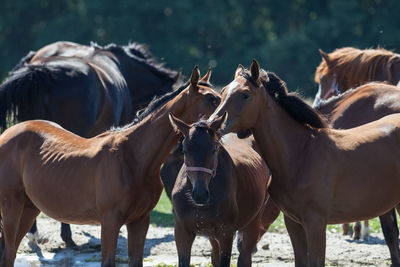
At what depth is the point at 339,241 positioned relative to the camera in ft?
29.0

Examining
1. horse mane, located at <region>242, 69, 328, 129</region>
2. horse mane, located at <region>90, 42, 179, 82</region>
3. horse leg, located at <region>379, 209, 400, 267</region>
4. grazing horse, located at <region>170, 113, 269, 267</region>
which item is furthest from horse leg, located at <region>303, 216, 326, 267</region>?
horse mane, located at <region>90, 42, 179, 82</region>

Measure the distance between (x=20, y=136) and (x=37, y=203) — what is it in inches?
26.2

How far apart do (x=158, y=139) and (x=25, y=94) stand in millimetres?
2576

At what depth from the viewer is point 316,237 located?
18.4ft

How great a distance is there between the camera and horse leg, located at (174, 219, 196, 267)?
596 cm

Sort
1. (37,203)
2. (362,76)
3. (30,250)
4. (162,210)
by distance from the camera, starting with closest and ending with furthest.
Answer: (37,203) → (30,250) → (362,76) → (162,210)

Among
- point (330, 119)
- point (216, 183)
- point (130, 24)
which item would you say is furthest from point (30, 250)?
point (130, 24)

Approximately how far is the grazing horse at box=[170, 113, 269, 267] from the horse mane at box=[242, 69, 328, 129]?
622 mm

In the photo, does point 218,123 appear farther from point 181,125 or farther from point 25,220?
point 25,220

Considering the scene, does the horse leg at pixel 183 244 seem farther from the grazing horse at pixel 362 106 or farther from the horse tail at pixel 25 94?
the horse tail at pixel 25 94

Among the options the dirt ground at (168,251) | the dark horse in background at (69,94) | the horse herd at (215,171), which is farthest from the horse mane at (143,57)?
the horse herd at (215,171)

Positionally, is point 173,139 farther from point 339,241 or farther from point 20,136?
point 339,241

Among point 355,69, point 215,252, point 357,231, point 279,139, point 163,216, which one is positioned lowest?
point 215,252

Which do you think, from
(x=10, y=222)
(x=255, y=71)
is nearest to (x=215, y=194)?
(x=255, y=71)
